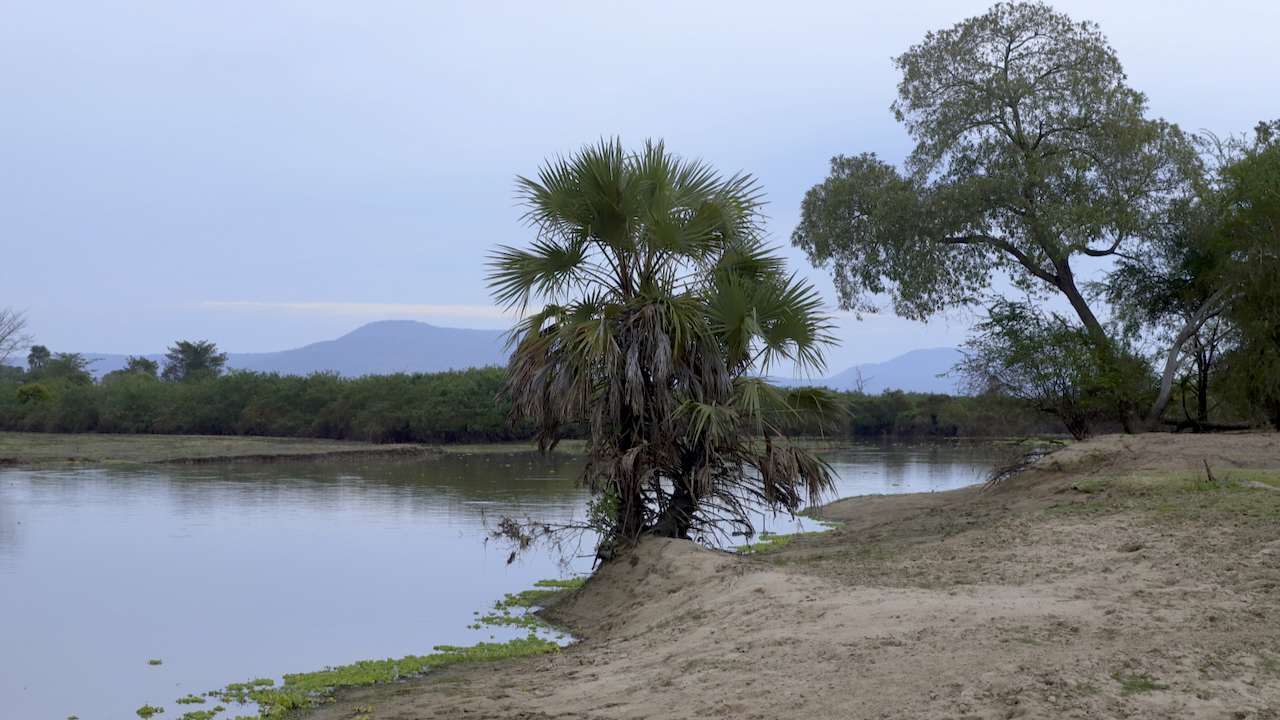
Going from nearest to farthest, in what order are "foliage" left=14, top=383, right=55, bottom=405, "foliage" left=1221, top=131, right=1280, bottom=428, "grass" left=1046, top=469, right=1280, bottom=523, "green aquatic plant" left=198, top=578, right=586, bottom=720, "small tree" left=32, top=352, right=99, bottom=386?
"green aquatic plant" left=198, top=578, right=586, bottom=720 → "grass" left=1046, top=469, right=1280, bottom=523 → "foliage" left=1221, top=131, right=1280, bottom=428 → "foliage" left=14, top=383, right=55, bottom=405 → "small tree" left=32, top=352, right=99, bottom=386

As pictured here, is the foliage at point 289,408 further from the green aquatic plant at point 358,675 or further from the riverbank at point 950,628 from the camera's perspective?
the green aquatic plant at point 358,675

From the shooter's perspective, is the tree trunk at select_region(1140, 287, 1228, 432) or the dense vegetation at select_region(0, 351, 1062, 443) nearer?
the tree trunk at select_region(1140, 287, 1228, 432)

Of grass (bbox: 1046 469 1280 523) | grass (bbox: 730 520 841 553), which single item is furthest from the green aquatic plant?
grass (bbox: 1046 469 1280 523)

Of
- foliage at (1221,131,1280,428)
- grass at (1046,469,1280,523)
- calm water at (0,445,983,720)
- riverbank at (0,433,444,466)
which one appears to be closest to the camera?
calm water at (0,445,983,720)

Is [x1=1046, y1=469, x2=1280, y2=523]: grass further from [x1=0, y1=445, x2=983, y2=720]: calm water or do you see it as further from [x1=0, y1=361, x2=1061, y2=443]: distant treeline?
[x1=0, y1=361, x2=1061, y2=443]: distant treeline

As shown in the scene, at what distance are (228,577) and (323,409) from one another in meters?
41.3

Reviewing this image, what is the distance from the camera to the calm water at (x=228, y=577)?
8305 mm

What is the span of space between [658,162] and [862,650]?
21.4 feet

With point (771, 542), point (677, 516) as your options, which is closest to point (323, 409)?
point (771, 542)

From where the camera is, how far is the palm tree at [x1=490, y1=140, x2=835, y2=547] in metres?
10.4

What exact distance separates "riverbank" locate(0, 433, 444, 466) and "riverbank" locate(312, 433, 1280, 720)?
28.7m

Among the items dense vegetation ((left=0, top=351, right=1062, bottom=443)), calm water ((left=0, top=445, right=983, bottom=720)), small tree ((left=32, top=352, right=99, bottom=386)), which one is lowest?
calm water ((left=0, top=445, right=983, bottom=720))

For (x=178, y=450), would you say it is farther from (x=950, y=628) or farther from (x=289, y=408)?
(x=950, y=628)

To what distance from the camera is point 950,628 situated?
5.89 m
